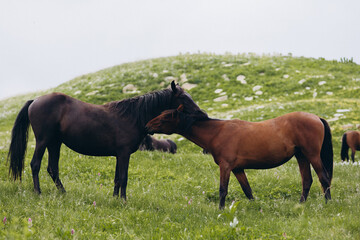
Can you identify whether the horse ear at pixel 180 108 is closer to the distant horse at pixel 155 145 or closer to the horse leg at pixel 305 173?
the horse leg at pixel 305 173

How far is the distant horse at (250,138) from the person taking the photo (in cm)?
697

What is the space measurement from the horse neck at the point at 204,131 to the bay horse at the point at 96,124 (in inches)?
15.2

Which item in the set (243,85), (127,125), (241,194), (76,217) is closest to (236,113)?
(243,85)

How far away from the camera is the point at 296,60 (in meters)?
33.0

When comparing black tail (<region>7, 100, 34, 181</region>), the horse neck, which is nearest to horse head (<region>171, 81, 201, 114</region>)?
the horse neck

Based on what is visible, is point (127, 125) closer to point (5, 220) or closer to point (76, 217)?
point (76, 217)

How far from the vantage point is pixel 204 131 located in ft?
23.8

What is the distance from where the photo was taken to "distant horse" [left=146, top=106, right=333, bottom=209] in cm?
697

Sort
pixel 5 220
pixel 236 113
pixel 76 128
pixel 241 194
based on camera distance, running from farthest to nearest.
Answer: pixel 236 113 < pixel 241 194 < pixel 76 128 < pixel 5 220

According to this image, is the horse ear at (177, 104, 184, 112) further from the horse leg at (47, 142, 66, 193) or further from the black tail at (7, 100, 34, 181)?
the black tail at (7, 100, 34, 181)

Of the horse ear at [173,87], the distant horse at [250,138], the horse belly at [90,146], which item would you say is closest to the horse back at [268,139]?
the distant horse at [250,138]

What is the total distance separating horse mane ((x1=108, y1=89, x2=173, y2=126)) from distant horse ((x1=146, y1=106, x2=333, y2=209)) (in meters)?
0.29

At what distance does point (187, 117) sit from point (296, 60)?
28.7m

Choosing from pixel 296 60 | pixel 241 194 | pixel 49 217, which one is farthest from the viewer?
pixel 296 60
